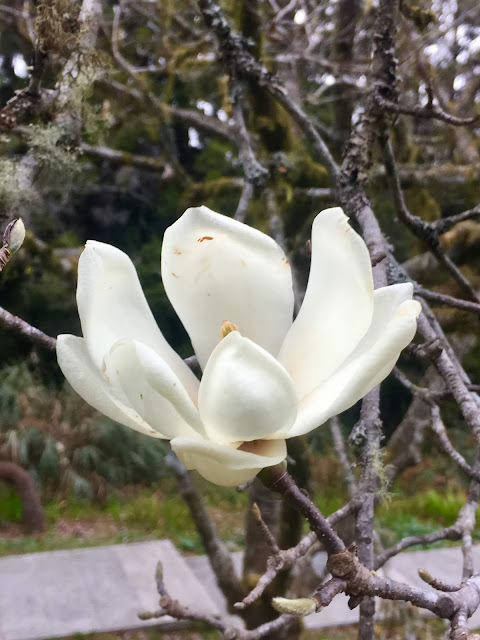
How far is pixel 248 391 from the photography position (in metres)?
0.36

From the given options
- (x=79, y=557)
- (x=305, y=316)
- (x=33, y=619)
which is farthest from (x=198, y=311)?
(x=79, y=557)

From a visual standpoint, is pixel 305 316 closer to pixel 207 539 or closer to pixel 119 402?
pixel 119 402

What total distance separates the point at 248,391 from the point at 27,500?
11.4 feet

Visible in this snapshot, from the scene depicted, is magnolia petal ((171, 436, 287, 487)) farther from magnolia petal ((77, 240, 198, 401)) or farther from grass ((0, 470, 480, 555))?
grass ((0, 470, 480, 555))

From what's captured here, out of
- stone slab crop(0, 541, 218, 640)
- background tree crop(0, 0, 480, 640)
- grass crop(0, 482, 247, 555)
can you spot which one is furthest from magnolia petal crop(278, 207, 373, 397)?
grass crop(0, 482, 247, 555)

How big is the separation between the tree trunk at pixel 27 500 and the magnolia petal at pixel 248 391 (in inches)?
135

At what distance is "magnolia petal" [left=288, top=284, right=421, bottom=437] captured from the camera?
37cm

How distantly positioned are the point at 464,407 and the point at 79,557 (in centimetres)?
295

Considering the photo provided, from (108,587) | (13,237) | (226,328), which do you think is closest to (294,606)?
(226,328)

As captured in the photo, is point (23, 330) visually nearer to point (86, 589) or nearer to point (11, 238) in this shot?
point (11, 238)

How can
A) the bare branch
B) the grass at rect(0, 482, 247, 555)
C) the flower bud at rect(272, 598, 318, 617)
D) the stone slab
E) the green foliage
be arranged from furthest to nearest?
the green foliage
the grass at rect(0, 482, 247, 555)
the stone slab
the bare branch
the flower bud at rect(272, 598, 318, 617)

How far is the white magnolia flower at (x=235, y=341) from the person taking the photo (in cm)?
36

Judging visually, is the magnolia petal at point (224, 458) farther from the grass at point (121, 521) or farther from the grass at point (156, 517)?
the grass at point (121, 521)

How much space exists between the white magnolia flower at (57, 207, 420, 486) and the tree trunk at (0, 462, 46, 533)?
3.34m
